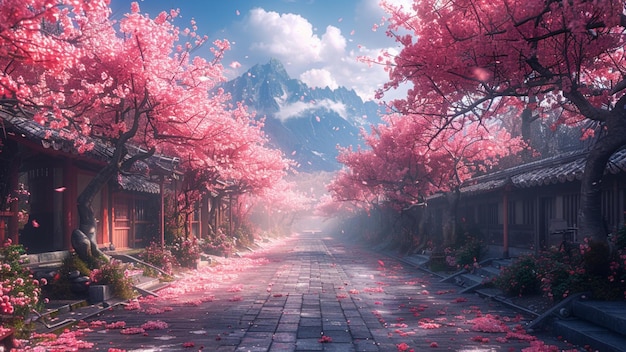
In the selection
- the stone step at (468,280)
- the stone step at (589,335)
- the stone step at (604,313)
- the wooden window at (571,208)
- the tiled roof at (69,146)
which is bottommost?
the stone step at (468,280)

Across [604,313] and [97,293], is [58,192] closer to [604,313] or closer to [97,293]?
[97,293]

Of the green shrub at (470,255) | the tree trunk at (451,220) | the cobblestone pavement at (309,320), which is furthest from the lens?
the tree trunk at (451,220)

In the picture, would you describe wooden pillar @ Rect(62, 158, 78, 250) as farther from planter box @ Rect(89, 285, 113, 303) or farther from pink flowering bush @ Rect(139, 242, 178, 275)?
planter box @ Rect(89, 285, 113, 303)

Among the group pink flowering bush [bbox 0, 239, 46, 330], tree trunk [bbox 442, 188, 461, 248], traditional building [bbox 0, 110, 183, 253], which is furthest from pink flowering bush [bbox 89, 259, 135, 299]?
tree trunk [bbox 442, 188, 461, 248]

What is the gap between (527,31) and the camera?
8.41 meters

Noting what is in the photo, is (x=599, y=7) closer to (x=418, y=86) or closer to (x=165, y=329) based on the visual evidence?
(x=418, y=86)

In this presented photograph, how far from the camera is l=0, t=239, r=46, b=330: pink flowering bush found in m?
6.64

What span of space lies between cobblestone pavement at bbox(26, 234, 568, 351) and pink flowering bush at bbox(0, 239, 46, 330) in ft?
2.42

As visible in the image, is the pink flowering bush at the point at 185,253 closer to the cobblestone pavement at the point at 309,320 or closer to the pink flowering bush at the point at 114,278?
the cobblestone pavement at the point at 309,320

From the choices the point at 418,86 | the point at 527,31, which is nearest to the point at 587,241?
the point at 527,31

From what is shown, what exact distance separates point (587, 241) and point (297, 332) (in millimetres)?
5019

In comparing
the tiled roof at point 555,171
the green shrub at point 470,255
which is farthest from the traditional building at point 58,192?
the tiled roof at point 555,171

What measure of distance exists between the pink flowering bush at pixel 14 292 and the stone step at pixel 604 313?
25.2ft

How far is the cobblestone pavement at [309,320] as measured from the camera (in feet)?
23.2
